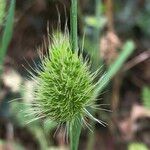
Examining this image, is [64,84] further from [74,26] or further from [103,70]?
[103,70]

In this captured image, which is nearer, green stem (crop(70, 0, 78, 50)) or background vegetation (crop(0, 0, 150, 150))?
green stem (crop(70, 0, 78, 50))

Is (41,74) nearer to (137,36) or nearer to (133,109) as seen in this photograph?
(133,109)

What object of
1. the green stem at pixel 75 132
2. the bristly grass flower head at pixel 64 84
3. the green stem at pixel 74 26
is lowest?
the green stem at pixel 75 132

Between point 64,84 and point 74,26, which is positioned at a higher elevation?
point 74,26

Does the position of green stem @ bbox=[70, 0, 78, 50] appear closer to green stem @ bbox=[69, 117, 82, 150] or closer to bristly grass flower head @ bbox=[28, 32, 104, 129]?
bristly grass flower head @ bbox=[28, 32, 104, 129]

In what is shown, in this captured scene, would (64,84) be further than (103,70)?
No

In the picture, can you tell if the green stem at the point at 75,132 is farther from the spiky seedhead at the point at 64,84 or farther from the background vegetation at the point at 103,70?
the background vegetation at the point at 103,70

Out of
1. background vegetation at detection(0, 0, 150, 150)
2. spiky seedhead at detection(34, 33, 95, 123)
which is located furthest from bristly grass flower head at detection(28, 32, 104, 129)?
background vegetation at detection(0, 0, 150, 150)

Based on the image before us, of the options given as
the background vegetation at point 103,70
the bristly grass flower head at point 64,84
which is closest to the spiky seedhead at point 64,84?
the bristly grass flower head at point 64,84

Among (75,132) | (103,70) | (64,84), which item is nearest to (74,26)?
(64,84)
